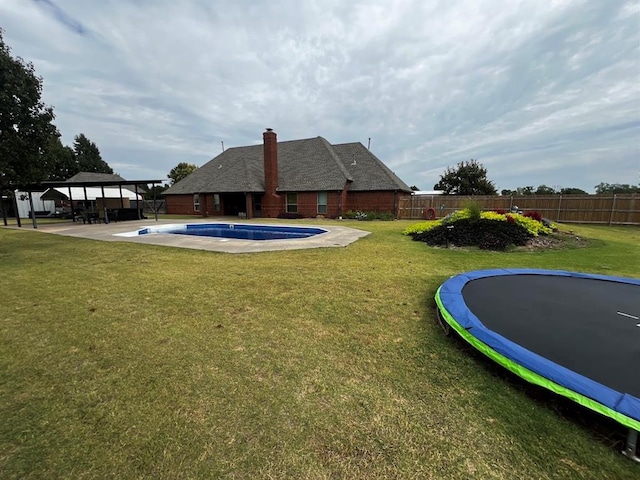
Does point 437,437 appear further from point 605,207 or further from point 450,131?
point 450,131

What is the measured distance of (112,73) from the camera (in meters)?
12.5

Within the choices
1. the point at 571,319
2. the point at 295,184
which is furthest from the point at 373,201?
the point at 571,319

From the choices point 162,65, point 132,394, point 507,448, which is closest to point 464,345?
point 507,448

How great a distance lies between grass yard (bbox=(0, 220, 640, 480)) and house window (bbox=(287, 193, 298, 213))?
16222 mm

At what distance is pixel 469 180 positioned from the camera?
28578 millimetres

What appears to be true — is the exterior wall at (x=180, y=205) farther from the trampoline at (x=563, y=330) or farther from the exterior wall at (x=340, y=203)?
the trampoline at (x=563, y=330)

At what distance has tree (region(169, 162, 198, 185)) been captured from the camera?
134 ft

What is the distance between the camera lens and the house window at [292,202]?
66.9 ft

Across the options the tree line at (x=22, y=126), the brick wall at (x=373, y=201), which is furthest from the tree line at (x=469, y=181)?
the tree line at (x=22, y=126)

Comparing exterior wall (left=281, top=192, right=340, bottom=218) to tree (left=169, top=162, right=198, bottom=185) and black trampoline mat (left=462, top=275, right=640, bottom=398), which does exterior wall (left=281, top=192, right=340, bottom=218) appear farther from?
tree (left=169, top=162, right=198, bottom=185)

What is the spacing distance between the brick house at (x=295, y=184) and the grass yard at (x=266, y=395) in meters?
15.5

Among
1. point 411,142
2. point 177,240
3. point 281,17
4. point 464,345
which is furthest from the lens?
point 411,142

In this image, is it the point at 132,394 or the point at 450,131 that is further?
the point at 450,131

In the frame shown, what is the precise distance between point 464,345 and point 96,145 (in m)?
59.3
